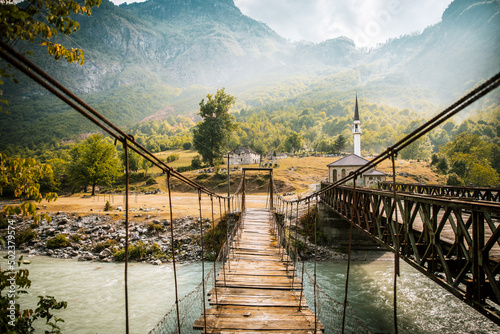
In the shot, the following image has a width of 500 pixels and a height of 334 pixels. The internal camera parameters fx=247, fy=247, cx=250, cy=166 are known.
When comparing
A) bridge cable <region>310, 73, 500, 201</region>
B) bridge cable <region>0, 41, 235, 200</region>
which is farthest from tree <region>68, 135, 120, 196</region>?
bridge cable <region>310, 73, 500, 201</region>

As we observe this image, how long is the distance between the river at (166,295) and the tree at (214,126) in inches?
1279

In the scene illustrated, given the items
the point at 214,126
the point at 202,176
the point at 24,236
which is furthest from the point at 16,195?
the point at 214,126

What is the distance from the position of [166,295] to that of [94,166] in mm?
25682

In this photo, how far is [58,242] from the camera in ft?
53.3

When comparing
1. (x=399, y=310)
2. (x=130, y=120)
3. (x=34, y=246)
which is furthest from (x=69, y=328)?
(x=130, y=120)

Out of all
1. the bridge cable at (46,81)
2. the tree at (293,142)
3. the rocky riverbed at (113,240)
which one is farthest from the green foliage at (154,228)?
the tree at (293,142)

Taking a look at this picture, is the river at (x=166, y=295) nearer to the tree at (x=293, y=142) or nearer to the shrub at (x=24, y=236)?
the shrub at (x=24, y=236)

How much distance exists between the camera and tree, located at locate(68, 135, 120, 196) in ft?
98.9

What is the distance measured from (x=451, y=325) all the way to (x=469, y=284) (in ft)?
23.5

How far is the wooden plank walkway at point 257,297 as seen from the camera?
3846 mm

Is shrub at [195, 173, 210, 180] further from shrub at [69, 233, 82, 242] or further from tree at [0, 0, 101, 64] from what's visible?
tree at [0, 0, 101, 64]

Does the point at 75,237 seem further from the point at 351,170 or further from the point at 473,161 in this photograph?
the point at 473,161

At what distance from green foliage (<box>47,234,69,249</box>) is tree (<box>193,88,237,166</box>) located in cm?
2968

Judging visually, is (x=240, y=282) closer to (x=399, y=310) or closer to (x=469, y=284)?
(x=469, y=284)
